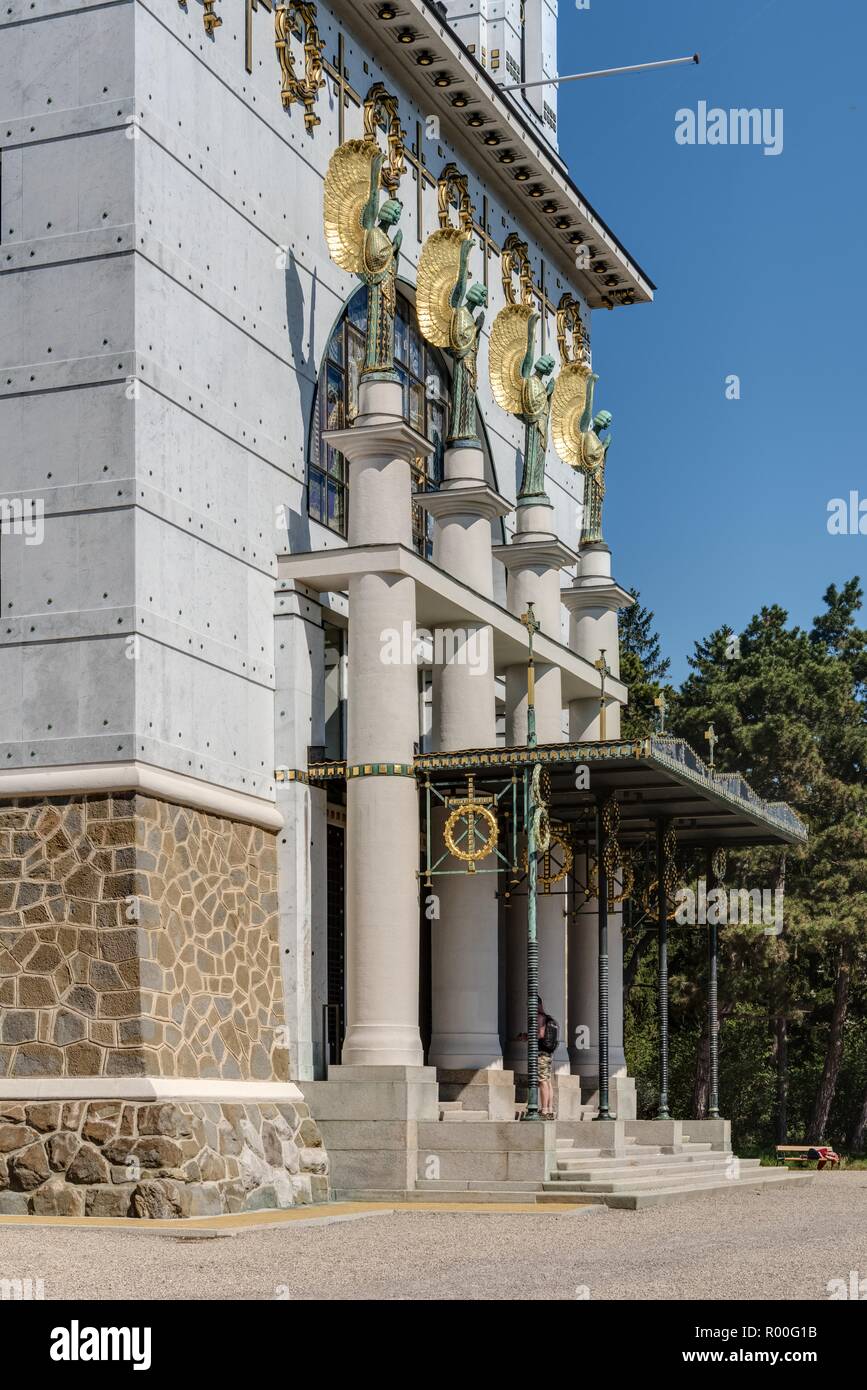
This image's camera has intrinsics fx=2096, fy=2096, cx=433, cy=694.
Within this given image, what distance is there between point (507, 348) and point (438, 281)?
360cm

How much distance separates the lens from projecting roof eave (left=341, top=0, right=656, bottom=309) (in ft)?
101

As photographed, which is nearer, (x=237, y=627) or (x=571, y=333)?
(x=237, y=627)

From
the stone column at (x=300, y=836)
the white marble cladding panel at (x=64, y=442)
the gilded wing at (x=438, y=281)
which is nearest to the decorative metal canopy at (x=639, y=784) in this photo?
the stone column at (x=300, y=836)

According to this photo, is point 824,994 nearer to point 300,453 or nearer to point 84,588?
point 300,453

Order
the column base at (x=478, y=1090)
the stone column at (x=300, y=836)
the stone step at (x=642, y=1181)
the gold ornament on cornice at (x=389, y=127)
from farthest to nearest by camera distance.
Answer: the gold ornament on cornice at (x=389, y=127)
the column base at (x=478, y=1090)
the stone column at (x=300, y=836)
the stone step at (x=642, y=1181)

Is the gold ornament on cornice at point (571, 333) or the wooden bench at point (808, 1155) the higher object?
the gold ornament on cornice at point (571, 333)

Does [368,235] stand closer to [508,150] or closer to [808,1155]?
[508,150]

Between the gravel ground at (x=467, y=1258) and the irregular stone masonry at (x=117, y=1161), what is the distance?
1746 mm

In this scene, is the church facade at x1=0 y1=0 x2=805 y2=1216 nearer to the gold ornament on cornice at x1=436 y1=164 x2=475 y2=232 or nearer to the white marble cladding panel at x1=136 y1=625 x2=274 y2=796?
the white marble cladding panel at x1=136 y1=625 x2=274 y2=796

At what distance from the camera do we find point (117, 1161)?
21188mm

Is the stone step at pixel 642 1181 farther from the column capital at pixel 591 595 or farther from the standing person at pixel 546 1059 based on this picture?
the column capital at pixel 591 595

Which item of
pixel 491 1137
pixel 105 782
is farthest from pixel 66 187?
pixel 491 1137

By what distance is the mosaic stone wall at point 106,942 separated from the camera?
21.9 meters

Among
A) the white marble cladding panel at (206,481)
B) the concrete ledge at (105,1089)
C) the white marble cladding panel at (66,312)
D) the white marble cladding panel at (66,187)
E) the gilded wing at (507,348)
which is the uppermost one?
the gilded wing at (507,348)
